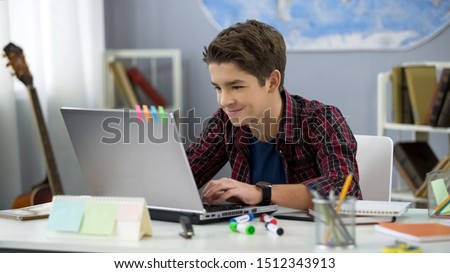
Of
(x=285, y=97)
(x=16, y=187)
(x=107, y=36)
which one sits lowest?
(x=16, y=187)

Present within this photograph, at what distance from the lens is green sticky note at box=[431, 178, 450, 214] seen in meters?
1.56

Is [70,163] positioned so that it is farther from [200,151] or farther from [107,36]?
[200,151]

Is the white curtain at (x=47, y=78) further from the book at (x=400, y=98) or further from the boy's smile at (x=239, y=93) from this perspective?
the boy's smile at (x=239, y=93)

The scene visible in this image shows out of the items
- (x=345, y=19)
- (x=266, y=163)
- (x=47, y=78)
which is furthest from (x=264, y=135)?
(x=47, y=78)

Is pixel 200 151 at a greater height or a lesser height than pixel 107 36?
lesser

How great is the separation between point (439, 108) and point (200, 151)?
142cm

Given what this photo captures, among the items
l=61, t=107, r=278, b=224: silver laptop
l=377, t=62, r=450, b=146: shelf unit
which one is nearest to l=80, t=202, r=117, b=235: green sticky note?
l=61, t=107, r=278, b=224: silver laptop

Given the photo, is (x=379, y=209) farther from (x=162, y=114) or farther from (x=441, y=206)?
(x=162, y=114)

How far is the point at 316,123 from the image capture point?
1838 mm

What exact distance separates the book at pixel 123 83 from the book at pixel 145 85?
3.0 inches

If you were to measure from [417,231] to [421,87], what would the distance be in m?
1.86

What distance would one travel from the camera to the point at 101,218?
1385mm

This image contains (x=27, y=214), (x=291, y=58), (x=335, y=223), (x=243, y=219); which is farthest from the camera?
(x=291, y=58)
